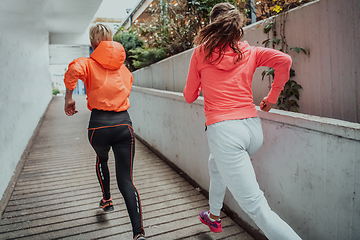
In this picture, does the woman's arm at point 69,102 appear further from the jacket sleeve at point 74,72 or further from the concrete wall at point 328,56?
the concrete wall at point 328,56

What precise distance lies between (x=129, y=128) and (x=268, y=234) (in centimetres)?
132

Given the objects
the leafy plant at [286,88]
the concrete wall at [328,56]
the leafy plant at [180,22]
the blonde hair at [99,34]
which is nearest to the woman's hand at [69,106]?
the blonde hair at [99,34]

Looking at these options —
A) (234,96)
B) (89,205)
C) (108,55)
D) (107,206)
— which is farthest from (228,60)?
(89,205)

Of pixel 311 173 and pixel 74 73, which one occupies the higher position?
pixel 74 73

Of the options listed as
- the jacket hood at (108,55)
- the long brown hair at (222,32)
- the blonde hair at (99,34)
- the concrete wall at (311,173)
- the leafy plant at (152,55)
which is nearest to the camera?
the concrete wall at (311,173)

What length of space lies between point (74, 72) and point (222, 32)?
1.16 meters

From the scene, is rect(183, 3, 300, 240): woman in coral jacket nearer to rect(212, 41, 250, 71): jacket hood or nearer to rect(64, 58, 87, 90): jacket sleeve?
rect(212, 41, 250, 71): jacket hood

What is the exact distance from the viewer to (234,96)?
1.71 metres

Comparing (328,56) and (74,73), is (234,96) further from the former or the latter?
(74,73)

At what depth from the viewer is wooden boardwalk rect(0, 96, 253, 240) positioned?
96.9 inches

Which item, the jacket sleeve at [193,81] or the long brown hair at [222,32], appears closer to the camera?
the long brown hair at [222,32]

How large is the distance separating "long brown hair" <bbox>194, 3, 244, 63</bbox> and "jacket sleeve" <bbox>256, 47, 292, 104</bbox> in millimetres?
156

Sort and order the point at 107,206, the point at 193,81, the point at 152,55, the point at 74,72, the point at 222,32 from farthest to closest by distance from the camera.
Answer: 1. the point at 152,55
2. the point at 107,206
3. the point at 74,72
4. the point at 193,81
5. the point at 222,32

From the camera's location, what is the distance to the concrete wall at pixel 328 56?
176cm
